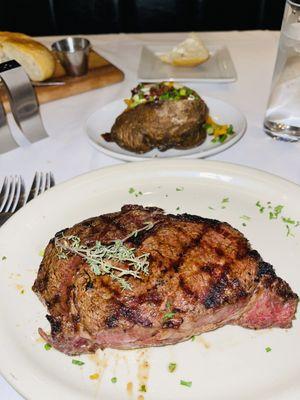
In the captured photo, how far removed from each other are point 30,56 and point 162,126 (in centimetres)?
134

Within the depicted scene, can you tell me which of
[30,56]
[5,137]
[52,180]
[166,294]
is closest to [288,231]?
[166,294]

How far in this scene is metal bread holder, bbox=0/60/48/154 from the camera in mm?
2838

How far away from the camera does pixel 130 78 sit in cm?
378

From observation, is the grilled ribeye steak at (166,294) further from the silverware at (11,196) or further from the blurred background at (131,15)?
the blurred background at (131,15)

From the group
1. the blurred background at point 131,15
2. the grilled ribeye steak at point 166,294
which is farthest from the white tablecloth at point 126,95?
the blurred background at point 131,15

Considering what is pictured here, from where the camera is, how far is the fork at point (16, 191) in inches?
93.3

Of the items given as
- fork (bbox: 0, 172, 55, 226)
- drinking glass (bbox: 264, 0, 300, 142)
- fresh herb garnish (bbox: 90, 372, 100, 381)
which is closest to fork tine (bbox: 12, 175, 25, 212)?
fork (bbox: 0, 172, 55, 226)

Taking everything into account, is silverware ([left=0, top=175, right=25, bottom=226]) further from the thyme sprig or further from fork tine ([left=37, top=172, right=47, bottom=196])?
the thyme sprig

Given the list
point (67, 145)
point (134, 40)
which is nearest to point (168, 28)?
point (134, 40)

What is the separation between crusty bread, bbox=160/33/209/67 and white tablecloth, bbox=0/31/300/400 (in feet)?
0.85

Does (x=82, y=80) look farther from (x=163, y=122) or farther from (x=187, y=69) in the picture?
(x=163, y=122)

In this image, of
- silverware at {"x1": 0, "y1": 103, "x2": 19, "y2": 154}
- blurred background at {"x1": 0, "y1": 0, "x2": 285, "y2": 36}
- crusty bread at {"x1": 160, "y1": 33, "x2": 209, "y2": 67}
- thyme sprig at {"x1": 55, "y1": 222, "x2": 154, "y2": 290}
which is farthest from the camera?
blurred background at {"x1": 0, "y1": 0, "x2": 285, "y2": 36}

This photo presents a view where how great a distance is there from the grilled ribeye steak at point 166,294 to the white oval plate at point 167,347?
0.07 meters

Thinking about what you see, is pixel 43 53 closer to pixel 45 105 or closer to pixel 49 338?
pixel 45 105
